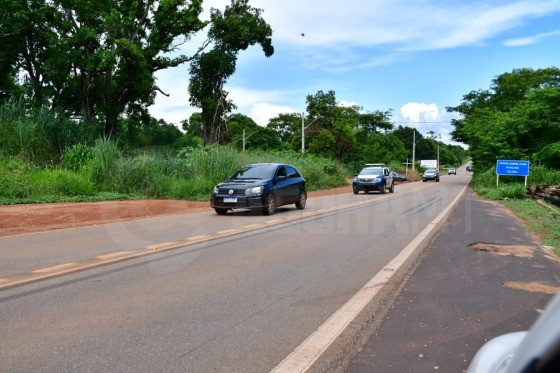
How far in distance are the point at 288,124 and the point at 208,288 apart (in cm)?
8563

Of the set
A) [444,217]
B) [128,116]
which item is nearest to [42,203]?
[444,217]

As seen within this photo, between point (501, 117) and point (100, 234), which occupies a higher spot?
point (501, 117)

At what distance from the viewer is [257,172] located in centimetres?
1725

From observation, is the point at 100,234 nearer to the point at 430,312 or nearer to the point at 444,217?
the point at 430,312

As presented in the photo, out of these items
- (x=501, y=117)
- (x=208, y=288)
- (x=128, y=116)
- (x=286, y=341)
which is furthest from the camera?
(x=501, y=117)

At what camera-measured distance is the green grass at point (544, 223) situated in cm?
1069

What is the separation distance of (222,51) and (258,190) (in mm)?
23632

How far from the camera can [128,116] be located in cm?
3716

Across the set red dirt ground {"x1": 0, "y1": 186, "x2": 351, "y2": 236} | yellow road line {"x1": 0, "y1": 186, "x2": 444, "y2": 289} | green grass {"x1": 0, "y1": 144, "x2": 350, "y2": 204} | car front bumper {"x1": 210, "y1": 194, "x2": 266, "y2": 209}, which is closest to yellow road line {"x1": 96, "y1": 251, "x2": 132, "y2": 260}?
yellow road line {"x1": 0, "y1": 186, "x2": 444, "y2": 289}

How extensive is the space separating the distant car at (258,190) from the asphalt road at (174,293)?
3866 mm

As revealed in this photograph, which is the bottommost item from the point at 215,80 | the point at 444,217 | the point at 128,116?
the point at 444,217

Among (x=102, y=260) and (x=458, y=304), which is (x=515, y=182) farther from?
(x=102, y=260)

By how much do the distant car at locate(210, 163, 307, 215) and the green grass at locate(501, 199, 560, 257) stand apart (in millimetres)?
7355

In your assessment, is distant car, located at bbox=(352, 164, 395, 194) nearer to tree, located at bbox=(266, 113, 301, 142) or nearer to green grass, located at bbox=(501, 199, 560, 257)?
green grass, located at bbox=(501, 199, 560, 257)
